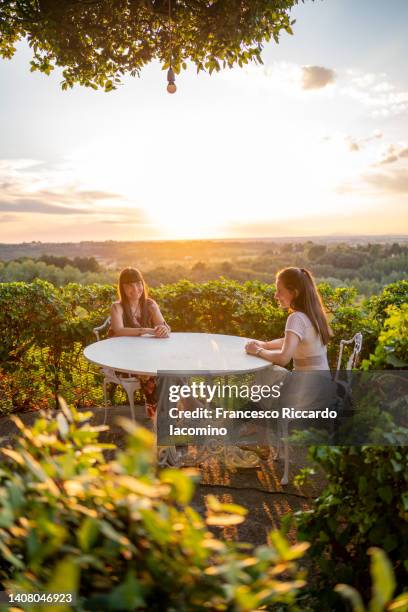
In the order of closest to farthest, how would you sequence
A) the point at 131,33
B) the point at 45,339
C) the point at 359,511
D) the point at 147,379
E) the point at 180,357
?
the point at 359,511 → the point at 180,357 → the point at 147,379 → the point at 45,339 → the point at 131,33

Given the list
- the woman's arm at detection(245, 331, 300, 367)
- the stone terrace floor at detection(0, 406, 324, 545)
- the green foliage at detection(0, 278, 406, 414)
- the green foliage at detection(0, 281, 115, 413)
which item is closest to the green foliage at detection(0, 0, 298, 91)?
the green foliage at detection(0, 278, 406, 414)

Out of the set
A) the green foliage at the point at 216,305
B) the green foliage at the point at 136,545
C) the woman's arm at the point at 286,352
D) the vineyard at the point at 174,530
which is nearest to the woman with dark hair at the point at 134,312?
the green foliage at the point at 216,305

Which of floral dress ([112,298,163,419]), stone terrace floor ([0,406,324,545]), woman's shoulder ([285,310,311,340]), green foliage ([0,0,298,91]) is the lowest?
stone terrace floor ([0,406,324,545])

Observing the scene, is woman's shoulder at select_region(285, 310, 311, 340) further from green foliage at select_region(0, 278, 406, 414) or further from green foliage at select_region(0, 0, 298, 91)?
green foliage at select_region(0, 0, 298, 91)

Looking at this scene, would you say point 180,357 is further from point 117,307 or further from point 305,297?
point 117,307

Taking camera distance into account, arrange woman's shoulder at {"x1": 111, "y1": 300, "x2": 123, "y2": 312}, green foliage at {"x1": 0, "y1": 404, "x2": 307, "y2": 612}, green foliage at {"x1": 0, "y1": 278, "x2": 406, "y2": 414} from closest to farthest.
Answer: green foliage at {"x1": 0, "y1": 404, "x2": 307, "y2": 612} → woman's shoulder at {"x1": 111, "y1": 300, "x2": 123, "y2": 312} → green foliage at {"x1": 0, "y1": 278, "x2": 406, "y2": 414}

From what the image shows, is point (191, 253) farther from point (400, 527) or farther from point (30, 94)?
point (400, 527)

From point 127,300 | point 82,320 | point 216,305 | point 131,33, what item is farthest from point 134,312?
point 131,33

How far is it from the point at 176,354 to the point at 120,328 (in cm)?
108

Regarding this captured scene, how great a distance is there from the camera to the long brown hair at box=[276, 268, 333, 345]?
378 centimetres

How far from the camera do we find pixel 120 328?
4.88 m

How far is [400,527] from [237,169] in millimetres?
8162

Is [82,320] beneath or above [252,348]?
above

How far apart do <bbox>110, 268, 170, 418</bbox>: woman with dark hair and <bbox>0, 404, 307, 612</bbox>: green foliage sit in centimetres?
375
